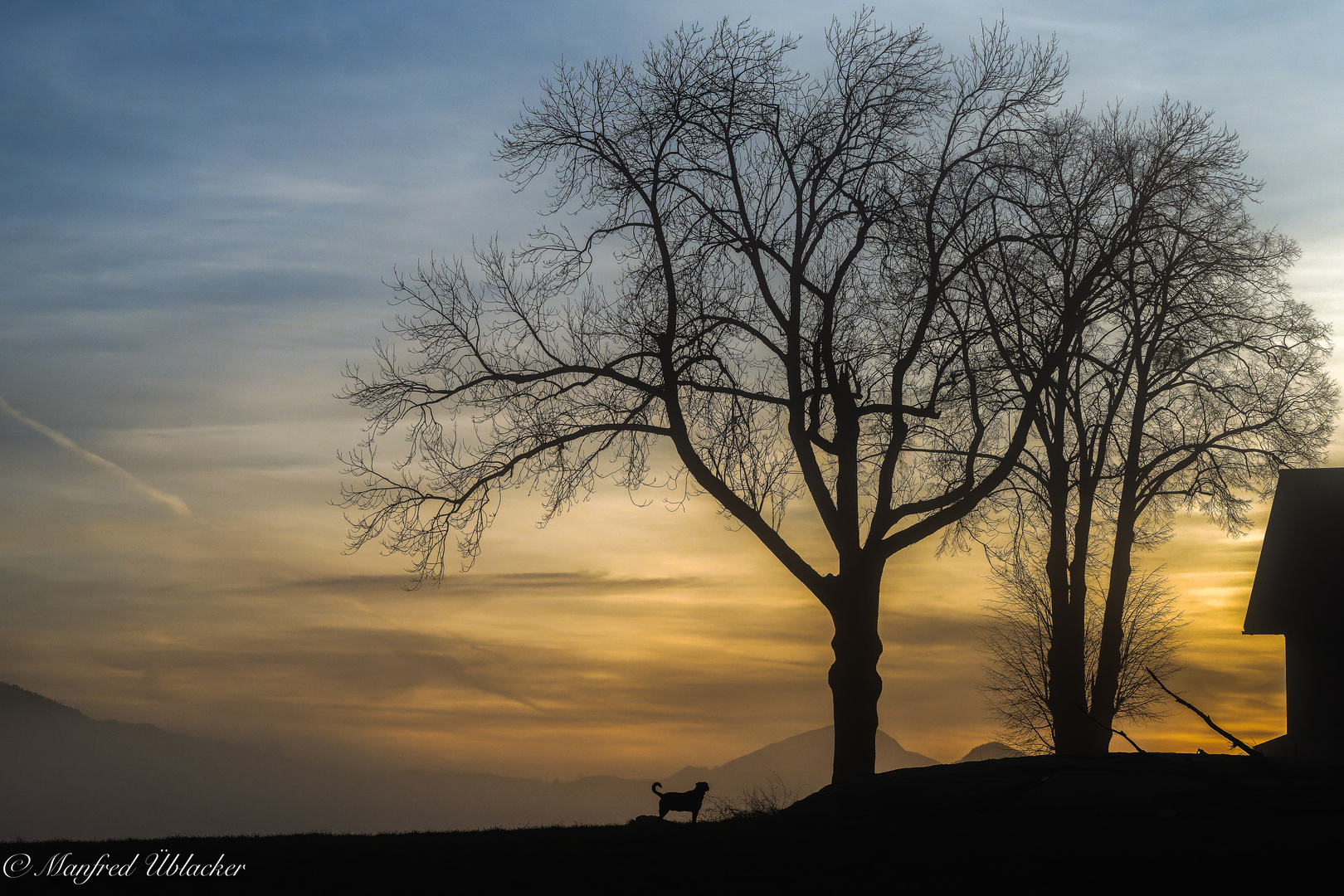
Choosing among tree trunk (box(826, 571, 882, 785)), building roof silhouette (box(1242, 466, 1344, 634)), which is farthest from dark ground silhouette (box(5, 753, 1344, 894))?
building roof silhouette (box(1242, 466, 1344, 634))

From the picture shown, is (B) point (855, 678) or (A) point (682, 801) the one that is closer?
(A) point (682, 801)

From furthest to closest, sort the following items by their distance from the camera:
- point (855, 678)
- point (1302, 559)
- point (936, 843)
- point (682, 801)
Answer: point (1302, 559) → point (855, 678) → point (682, 801) → point (936, 843)

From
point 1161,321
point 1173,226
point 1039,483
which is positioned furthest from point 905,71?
point 1039,483

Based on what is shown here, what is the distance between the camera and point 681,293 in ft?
63.6

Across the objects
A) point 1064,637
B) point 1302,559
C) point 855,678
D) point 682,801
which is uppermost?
point 1302,559

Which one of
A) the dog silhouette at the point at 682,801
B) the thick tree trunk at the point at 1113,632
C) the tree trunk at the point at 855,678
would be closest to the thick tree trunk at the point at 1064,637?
the thick tree trunk at the point at 1113,632

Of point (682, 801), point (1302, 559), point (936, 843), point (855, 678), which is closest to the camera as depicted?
point (936, 843)

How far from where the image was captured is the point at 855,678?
713 inches

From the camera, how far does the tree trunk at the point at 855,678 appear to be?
1806 centimetres

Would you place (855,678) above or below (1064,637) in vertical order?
below

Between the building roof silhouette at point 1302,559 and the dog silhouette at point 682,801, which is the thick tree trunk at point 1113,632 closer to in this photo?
the building roof silhouette at point 1302,559

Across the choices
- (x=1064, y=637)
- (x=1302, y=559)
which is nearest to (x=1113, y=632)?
(x=1064, y=637)

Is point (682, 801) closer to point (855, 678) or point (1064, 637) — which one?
point (855, 678)

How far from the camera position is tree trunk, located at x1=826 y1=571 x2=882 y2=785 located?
1806 centimetres
